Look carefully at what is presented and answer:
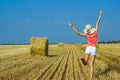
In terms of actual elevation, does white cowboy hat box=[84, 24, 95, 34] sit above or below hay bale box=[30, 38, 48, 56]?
above

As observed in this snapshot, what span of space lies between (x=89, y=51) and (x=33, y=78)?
206cm

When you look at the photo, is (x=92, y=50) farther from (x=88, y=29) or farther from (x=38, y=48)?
(x=38, y=48)

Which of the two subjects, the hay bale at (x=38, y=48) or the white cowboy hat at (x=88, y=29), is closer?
the white cowboy hat at (x=88, y=29)

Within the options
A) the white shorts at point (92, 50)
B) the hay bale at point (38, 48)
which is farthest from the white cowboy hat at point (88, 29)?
the hay bale at point (38, 48)

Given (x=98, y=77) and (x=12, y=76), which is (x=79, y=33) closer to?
(x=98, y=77)

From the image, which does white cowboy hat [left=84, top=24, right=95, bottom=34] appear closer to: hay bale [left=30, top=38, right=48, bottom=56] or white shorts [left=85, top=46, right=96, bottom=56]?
white shorts [left=85, top=46, right=96, bottom=56]

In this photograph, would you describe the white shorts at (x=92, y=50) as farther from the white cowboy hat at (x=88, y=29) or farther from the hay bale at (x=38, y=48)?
the hay bale at (x=38, y=48)

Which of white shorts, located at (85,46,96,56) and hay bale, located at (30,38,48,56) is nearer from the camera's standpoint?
white shorts, located at (85,46,96,56)

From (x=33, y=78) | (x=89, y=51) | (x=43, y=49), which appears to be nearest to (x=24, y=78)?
(x=33, y=78)

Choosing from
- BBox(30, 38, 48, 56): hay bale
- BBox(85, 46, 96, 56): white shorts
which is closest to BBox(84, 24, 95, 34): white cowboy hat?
BBox(85, 46, 96, 56): white shorts

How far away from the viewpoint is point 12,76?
37.0 ft

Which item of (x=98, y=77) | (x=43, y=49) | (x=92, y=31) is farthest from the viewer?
(x=43, y=49)

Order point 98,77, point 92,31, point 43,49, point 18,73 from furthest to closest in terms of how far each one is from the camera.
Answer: point 43,49, point 18,73, point 98,77, point 92,31

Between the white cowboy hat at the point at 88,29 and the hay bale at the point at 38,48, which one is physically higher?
the white cowboy hat at the point at 88,29
